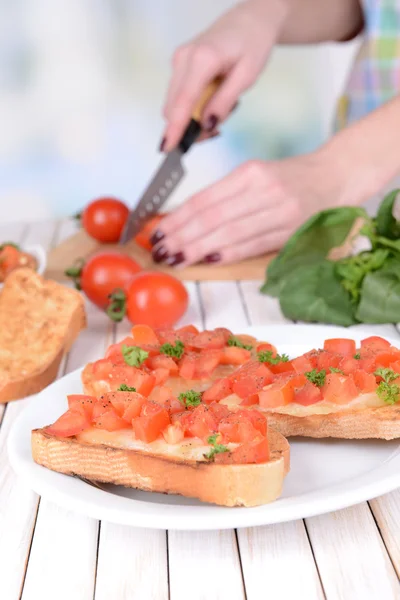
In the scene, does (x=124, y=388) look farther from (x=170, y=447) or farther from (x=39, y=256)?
(x=39, y=256)

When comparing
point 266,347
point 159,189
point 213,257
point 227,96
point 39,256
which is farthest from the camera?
point 227,96

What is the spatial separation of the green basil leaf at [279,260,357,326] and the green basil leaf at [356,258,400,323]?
6 centimetres

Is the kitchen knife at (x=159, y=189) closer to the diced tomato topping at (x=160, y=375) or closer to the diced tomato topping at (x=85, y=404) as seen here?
the diced tomato topping at (x=160, y=375)

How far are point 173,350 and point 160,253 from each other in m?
1.21

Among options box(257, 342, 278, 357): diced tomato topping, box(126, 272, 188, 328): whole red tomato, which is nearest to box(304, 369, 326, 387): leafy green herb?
box(257, 342, 278, 357): diced tomato topping

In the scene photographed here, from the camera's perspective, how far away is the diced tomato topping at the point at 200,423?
5.41 feet

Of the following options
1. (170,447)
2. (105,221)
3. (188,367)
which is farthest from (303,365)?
(105,221)

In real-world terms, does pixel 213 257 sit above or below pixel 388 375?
below

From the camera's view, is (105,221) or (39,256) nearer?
(39,256)

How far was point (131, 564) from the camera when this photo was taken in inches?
60.7

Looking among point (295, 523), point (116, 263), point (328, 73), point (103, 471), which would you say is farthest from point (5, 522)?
point (328, 73)

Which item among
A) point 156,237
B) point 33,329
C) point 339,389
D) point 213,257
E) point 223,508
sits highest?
point 223,508

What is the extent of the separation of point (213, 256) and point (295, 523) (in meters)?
1.72

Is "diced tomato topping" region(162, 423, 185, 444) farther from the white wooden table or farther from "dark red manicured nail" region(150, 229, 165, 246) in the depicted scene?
"dark red manicured nail" region(150, 229, 165, 246)
